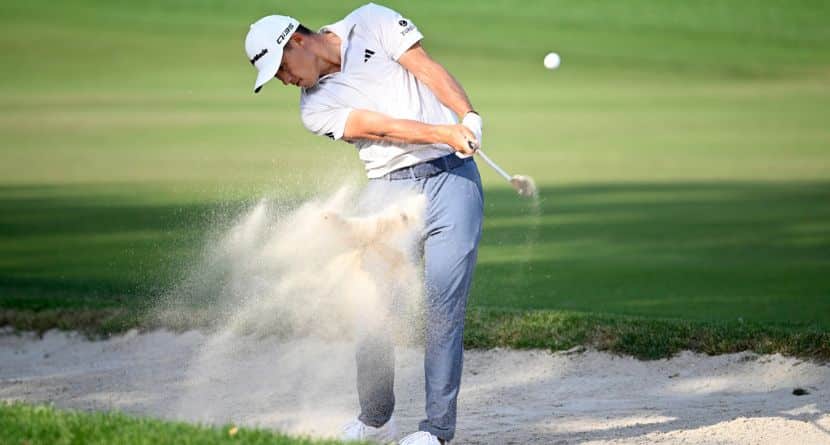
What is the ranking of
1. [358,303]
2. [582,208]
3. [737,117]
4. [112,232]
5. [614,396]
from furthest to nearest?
[737,117], [582,208], [112,232], [614,396], [358,303]

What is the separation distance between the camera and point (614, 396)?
729 cm

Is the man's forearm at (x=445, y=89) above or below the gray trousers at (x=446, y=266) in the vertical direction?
above

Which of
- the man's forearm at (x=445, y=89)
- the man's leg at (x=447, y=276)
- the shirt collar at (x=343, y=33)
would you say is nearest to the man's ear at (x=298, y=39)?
the shirt collar at (x=343, y=33)

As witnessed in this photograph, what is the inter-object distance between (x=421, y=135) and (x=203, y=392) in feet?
9.34

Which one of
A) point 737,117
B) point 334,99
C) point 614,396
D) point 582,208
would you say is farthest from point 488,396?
point 737,117

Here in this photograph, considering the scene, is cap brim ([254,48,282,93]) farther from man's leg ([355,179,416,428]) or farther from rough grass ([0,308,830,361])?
rough grass ([0,308,830,361])

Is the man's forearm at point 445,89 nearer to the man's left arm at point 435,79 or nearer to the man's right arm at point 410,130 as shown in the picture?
the man's left arm at point 435,79

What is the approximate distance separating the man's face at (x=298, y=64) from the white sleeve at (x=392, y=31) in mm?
278

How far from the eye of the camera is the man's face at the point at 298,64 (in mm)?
5496

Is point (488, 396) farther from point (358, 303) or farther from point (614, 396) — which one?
point (358, 303)

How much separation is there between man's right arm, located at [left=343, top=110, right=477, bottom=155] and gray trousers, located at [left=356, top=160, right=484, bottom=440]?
0.28 metres

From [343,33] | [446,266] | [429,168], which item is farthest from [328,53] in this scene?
[446,266]

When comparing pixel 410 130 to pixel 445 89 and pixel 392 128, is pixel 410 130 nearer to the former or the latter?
pixel 392 128

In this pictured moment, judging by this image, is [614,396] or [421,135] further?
[614,396]
